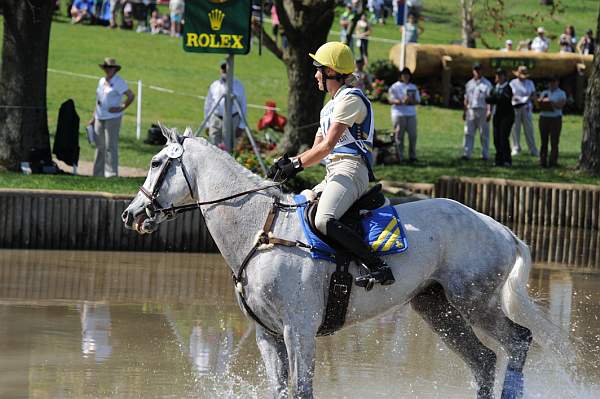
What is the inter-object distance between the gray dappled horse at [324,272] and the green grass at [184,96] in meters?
8.11

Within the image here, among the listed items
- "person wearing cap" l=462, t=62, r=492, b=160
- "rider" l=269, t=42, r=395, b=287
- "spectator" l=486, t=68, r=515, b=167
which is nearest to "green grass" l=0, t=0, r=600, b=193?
"spectator" l=486, t=68, r=515, b=167

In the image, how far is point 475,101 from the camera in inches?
963

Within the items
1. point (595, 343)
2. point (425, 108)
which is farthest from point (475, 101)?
point (595, 343)

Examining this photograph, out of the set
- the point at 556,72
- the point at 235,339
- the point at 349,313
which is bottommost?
the point at 235,339

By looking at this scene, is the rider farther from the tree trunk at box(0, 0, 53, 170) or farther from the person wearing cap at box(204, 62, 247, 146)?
the person wearing cap at box(204, 62, 247, 146)

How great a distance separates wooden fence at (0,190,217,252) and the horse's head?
678 cm

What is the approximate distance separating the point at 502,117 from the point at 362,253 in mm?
15800

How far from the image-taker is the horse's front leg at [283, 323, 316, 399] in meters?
7.76

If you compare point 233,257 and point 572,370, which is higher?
point 233,257

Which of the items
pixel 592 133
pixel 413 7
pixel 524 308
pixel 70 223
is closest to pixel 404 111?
pixel 592 133

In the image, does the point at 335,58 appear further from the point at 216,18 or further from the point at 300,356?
the point at 216,18

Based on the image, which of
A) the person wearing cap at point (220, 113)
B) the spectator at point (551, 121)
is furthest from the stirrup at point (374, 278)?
the spectator at point (551, 121)

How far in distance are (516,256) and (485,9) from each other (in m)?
13.8

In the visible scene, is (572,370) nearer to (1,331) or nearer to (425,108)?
(1,331)
